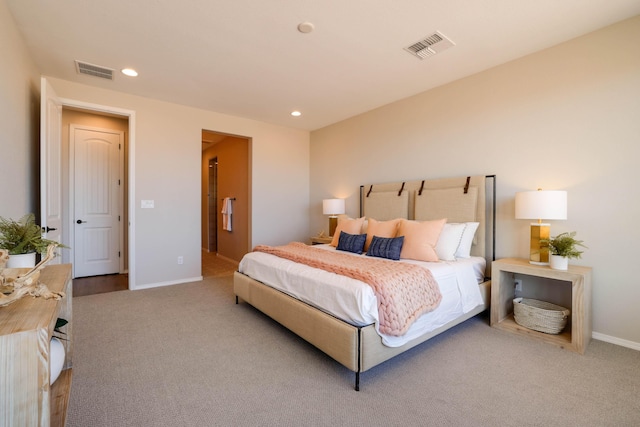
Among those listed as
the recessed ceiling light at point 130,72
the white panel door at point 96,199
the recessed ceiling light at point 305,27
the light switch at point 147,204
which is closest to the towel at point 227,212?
the white panel door at point 96,199

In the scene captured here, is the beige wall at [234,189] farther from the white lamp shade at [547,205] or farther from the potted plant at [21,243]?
the white lamp shade at [547,205]

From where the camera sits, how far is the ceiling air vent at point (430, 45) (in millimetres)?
2534

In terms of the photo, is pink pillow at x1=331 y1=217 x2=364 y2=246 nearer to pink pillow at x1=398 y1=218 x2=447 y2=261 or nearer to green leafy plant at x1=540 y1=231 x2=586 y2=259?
pink pillow at x1=398 y1=218 x2=447 y2=261

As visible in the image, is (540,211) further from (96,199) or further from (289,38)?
(96,199)

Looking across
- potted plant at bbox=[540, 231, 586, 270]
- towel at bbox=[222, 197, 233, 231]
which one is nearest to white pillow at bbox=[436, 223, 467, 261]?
potted plant at bbox=[540, 231, 586, 270]

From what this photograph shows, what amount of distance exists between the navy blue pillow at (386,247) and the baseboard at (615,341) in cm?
178

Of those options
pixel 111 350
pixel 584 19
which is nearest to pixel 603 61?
pixel 584 19

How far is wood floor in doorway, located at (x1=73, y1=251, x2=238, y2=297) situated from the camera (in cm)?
389

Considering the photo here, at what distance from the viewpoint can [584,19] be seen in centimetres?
232

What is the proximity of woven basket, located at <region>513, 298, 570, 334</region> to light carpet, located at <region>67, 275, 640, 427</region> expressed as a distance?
0.53ft

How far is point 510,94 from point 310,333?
307 centimetres

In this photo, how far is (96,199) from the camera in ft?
15.3

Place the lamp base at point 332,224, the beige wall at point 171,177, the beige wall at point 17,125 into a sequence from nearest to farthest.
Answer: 1. the beige wall at point 17,125
2. the beige wall at point 171,177
3. the lamp base at point 332,224

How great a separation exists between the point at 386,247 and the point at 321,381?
151cm
